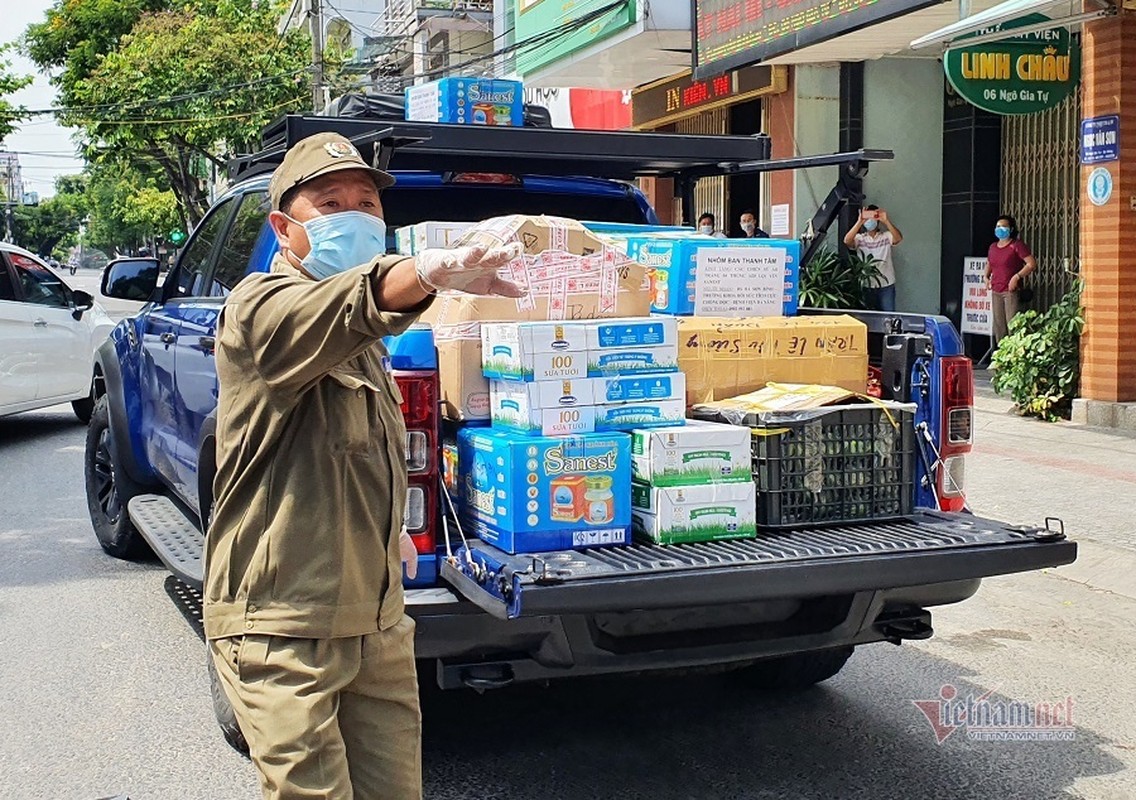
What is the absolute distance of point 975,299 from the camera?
49.6 ft

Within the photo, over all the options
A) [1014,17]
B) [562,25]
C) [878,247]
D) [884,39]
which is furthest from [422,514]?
[562,25]

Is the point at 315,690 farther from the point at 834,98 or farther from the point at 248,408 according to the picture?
the point at 834,98

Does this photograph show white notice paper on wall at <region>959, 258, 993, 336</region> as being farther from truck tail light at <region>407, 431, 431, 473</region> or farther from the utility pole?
the utility pole

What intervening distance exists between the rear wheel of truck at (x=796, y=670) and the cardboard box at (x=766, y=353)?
1067 millimetres

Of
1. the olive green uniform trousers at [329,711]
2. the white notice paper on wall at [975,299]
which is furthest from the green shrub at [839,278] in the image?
the olive green uniform trousers at [329,711]

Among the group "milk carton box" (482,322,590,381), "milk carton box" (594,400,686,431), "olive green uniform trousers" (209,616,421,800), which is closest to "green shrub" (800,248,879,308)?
"milk carton box" (594,400,686,431)

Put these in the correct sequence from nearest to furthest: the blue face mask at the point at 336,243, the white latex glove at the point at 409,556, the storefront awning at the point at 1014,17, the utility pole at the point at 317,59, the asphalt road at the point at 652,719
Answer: the blue face mask at the point at 336,243 < the white latex glove at the point at 409,556 < the asphalt road at the point at 652,719 < the storefront awning at the point at 1014,17 < the utility pole at the point at 317,59

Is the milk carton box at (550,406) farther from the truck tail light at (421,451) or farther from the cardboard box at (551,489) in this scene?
the truck tail light at (421,451)

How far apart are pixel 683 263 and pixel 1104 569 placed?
3.65 m

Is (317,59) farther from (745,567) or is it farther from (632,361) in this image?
(745,567)

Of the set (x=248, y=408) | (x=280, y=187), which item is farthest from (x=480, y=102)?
(x=248, y=408)

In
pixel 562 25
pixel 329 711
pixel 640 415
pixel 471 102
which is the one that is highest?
pixel 562 25

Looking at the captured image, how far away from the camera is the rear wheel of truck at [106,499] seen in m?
7.16

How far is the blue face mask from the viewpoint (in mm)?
2770
